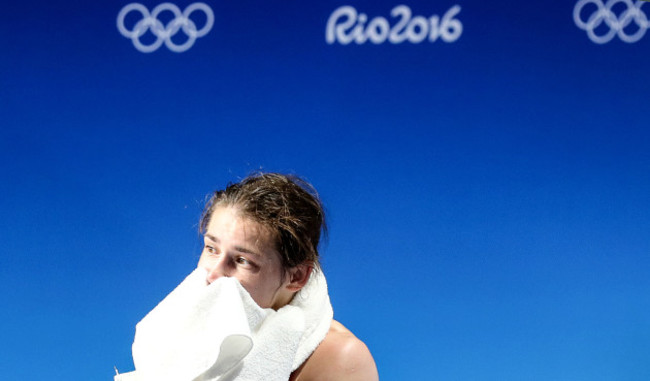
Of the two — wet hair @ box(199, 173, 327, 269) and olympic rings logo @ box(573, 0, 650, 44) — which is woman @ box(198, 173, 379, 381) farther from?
olympic rings logo @ box(573, 0, 650, 44)

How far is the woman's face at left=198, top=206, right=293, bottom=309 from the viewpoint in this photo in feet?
3.28

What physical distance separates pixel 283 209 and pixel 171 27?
0.96 meters

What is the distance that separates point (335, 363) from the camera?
45.1 inches

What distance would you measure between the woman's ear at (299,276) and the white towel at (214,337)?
28mm

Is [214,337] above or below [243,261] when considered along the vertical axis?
below

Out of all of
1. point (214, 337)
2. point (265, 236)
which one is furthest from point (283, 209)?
point (214, 337)

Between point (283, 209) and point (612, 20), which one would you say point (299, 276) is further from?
point (612, 20)

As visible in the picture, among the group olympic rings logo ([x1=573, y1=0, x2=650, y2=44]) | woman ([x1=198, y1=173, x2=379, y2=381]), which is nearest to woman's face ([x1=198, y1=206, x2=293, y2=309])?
woman ([x1=198, y1=173, x2=379, y2=381])

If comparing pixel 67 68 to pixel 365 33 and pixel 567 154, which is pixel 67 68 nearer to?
pixel 365 33

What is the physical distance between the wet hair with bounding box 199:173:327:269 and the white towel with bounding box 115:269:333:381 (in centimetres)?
8

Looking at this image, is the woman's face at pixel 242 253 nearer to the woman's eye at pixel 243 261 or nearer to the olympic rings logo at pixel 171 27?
the woman's eye at pixel 243 261

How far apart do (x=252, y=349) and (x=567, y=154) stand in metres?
1.05

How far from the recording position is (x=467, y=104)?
184 cm

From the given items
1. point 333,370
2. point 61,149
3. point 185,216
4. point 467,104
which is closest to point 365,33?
point 467,104
